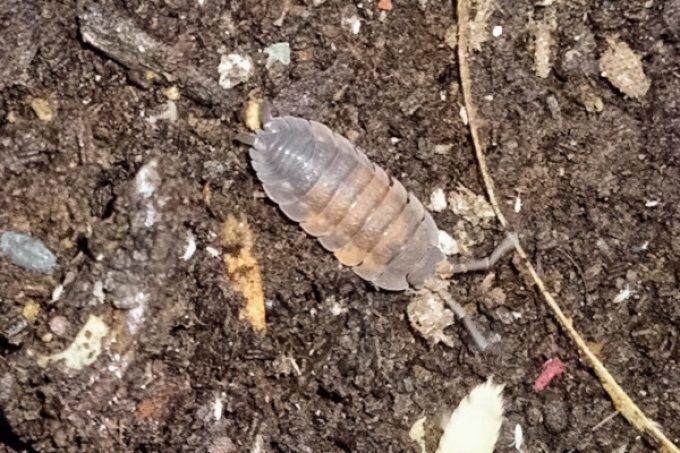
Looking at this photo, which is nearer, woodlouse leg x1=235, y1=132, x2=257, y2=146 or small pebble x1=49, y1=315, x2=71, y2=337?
small pebble x1=49, y1=315, x2=71, y2=337

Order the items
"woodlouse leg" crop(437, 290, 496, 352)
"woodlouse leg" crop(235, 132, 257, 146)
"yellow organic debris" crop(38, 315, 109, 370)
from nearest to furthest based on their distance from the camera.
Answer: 1. "yellow organic debris" crop(38, 315, 109, 370)
2. "woodlouse leg" crop(235, 132, 257, 146)
3. "woodlouse leg" crop(437, 290, 496, 352)

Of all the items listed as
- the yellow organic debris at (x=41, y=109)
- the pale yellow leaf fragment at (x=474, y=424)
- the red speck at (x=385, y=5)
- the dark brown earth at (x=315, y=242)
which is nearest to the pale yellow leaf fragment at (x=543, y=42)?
the dark brown earth at (x=315, y=242)

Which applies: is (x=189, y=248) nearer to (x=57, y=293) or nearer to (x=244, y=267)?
(x=244, y=267)

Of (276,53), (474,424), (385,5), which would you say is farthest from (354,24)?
(474,424)

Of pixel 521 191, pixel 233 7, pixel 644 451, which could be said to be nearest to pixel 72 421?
pixel 233 7

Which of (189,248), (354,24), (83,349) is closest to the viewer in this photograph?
(83,349)

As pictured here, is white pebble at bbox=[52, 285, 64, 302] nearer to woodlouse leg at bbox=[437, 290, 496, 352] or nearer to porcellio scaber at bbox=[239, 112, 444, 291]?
porcellio scaber at bbox=[239, 112, 444, 291]

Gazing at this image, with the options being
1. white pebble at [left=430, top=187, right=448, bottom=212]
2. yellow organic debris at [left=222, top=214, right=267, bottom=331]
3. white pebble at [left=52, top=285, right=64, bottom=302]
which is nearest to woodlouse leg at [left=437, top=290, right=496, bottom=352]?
white pebble at [left=430, top=187, right=448, bottom=212]
